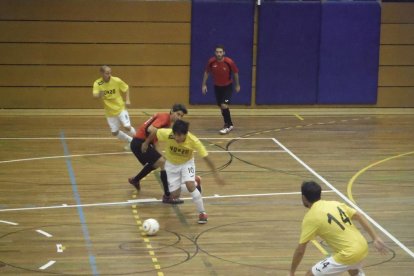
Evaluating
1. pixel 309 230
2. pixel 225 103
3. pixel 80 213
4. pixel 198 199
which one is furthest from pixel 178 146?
pixel 225 103

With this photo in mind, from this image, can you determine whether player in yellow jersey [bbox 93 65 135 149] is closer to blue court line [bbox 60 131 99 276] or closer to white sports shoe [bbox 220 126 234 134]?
blue court line [bbox 60 131 99 276]

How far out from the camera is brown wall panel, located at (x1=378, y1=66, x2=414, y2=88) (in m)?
24.5

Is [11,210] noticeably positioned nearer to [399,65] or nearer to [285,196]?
[285,196]

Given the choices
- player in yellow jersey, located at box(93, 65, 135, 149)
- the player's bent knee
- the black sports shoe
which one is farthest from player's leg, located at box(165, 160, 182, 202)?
player in yellow jersey, located at box(93, 65, 135, 149)

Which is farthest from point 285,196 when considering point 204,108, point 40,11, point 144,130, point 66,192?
point 40,11

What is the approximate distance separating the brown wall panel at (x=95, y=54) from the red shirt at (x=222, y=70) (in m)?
3.11

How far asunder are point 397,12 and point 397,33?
2.01 feet

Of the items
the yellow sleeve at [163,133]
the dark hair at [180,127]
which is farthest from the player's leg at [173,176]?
the dark hair at [180,127]

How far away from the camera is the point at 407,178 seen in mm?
16078

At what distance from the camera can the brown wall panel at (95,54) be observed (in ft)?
74.2

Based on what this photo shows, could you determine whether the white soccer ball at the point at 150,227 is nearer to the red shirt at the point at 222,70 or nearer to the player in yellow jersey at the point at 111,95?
the player in yellow jersey at the point at 111,95

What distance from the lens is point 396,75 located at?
24.5 metres

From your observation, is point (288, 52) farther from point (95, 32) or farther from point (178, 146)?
point (178, 146)

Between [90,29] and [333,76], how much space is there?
716 cm
